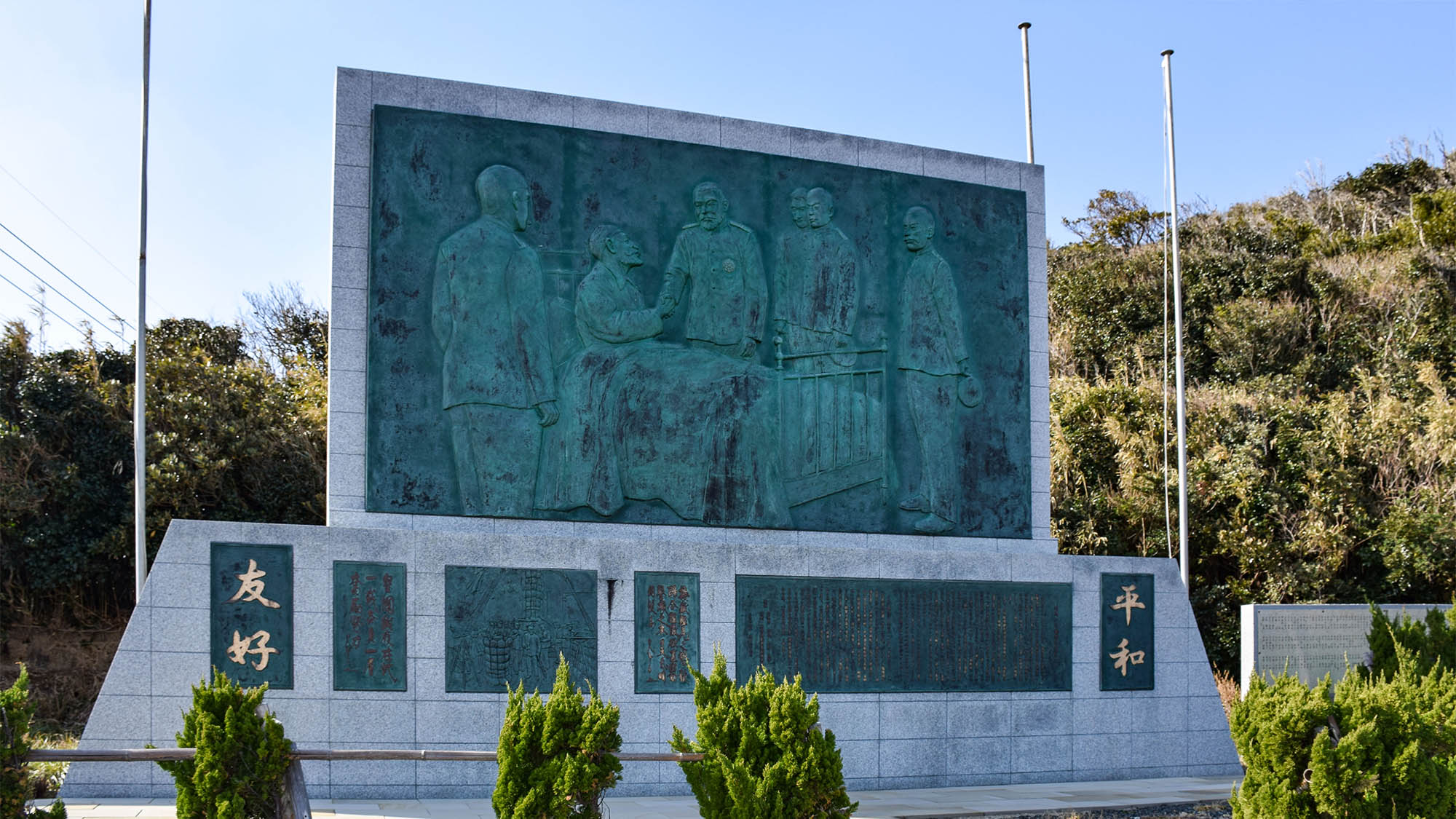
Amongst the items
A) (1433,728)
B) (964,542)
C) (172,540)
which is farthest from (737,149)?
(1433,728)

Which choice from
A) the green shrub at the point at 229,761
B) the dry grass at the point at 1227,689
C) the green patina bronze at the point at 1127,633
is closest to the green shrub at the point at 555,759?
the green shrub at the point at 229,761

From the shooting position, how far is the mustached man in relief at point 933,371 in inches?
354

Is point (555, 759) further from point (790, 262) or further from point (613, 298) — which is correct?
point (790, 262)

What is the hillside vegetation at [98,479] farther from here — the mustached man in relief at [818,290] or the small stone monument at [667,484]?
the mustached man in relief at [818,290]

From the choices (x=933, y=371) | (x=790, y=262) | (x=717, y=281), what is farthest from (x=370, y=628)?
(x=933, y=371)

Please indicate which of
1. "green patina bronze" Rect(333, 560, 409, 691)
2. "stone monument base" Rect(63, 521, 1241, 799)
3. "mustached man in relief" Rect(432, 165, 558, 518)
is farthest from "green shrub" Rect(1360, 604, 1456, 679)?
"green patina bronze" Rect(333, 560, 409, 691)

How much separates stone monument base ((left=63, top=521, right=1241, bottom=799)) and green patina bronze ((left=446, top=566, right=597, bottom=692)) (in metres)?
0.03

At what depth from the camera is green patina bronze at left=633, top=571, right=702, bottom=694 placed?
7.89 m

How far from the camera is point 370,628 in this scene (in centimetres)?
745

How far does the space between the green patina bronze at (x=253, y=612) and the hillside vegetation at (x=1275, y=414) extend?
10764mm

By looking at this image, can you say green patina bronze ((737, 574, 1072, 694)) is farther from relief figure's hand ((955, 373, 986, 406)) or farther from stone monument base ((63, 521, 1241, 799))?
relief figure's hand ((955, 373, 986, 406))

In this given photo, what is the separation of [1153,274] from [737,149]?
44.2ft

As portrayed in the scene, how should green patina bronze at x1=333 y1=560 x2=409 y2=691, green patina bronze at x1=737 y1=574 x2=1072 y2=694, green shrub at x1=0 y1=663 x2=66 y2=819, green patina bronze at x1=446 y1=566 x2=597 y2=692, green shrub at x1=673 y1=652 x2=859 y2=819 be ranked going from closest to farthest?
green shrub at x1=0 y1=663 x2=66 y2=819 < green shrub at x1=673 y1=652 x2=859 y2=819 < green patina bronze at x1=333 y1=560 x2=409 y2=691 < green patina bronze at x1=446 y1=566 x2=597 y2=692 < green patina bronze at x1=737 y1=574 x2=1072 y2=694

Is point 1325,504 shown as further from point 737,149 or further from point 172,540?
point 172,540
